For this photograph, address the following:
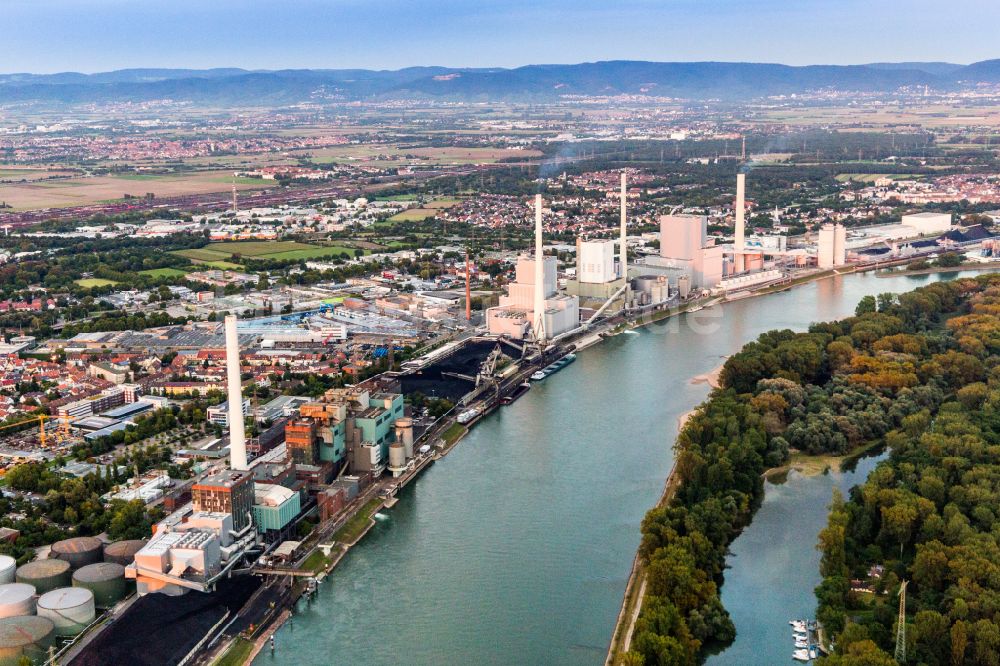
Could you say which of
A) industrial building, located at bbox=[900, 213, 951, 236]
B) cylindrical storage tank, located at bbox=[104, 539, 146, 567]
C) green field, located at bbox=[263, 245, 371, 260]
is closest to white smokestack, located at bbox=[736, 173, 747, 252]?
industrial building, located at bbox=[900, 213, 951, 236]

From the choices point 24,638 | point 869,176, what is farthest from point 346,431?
point 869,176

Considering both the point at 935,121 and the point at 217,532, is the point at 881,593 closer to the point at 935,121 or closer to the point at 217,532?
the point at 217,532

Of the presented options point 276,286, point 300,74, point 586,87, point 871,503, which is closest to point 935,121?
point 586,87

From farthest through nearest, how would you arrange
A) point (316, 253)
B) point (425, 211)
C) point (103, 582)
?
point (425, 211)
point (316, 253)
point (103, 582)

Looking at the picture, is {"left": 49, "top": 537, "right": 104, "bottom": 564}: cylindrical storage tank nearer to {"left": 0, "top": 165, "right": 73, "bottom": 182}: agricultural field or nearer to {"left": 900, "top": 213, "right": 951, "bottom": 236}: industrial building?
{"left": 900, "top": 213, "right": 951, "bottom": 236}: industrial building

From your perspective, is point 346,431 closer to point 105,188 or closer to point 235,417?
point 235,417

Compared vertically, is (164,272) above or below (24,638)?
above

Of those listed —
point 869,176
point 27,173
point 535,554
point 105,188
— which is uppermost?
point 27,173
